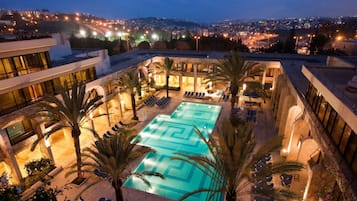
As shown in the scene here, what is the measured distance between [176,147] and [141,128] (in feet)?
16.7

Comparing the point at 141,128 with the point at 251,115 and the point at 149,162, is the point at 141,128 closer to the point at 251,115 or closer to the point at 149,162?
the point at 149,162

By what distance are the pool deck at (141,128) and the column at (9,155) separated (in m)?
2.31

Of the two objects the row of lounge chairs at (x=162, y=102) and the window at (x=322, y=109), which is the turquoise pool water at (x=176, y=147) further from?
the window at (x=322, y=109)

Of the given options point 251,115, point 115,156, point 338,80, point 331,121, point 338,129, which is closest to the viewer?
point 338,129

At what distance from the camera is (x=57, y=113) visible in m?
14.5

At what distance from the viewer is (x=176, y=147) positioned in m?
21.1

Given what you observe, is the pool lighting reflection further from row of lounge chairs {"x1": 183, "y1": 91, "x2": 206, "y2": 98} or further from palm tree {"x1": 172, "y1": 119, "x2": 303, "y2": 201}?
row of lounge chairs {"x1": 183, "y1": 91, "x2": 206, "y2": 98}

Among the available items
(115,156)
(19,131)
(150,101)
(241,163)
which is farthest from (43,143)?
(241,163)

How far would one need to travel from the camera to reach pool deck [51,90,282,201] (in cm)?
1487

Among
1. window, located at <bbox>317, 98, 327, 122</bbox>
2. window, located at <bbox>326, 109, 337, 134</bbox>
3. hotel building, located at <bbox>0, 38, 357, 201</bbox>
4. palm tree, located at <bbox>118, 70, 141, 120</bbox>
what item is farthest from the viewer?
palm tree, located at <bbox>118, 70, 141, 120</bbox>

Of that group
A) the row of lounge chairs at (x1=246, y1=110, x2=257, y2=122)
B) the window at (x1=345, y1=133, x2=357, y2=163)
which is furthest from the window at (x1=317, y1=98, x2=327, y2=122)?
the row of lounge chairs at (x1=246, y1=110, x2=257, y2=122)

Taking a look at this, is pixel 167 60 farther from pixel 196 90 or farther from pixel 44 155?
pixel 44 155

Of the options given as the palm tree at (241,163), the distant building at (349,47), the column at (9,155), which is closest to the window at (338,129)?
the palm tree at (241,163)

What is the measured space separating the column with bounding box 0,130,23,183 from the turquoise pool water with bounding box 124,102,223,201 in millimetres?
7454
